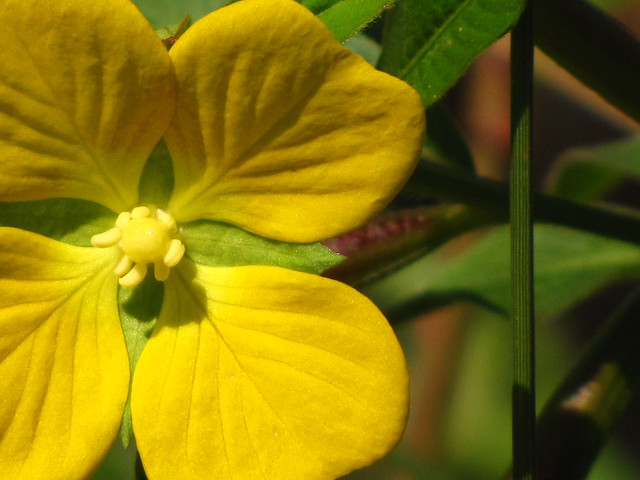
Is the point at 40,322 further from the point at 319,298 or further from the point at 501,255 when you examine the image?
the point at 501,255

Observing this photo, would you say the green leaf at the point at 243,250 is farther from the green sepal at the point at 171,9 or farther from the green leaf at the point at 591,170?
the green leaf at the point at 591,170

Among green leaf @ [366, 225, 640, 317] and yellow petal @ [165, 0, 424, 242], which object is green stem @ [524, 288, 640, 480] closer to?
green leaf @ [366, 225, 640, 317]

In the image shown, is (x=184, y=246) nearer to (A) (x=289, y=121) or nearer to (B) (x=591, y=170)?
(A) (x=289, y=121)

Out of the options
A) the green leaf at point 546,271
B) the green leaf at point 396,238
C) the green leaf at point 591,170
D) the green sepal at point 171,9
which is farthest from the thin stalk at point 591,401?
the green sepal at point 171,9

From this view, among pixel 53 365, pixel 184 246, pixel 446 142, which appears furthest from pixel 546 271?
pixel 53 365

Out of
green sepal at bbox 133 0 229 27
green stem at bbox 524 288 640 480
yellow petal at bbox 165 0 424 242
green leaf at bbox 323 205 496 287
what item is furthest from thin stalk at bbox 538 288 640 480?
green sepal at bbox 133 0 229 27

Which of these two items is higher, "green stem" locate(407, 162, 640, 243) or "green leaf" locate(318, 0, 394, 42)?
"green leaf" locate(318, 0, 394, 42)
